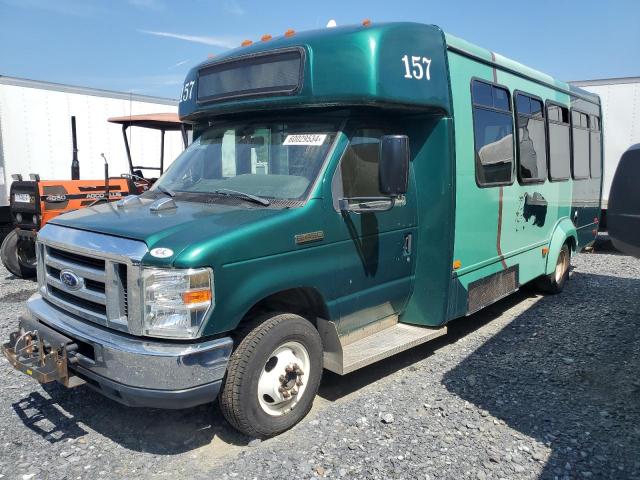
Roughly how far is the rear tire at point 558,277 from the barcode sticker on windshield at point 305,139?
4618 millimetres

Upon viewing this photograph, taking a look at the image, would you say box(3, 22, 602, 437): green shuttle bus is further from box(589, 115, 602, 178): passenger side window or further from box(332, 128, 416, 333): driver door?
box(589, 115, 602, 178): passenger side window

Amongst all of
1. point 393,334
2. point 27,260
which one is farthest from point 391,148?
point 27,260

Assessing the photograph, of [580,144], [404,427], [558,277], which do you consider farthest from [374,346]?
[580,144]

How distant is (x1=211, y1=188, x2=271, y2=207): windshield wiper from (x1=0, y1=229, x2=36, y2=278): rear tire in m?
6.00

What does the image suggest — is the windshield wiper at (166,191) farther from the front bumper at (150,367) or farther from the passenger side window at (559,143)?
the passenger side window at (559,143)

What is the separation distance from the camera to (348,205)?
3795mm

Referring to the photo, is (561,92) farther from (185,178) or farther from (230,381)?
(230,381)

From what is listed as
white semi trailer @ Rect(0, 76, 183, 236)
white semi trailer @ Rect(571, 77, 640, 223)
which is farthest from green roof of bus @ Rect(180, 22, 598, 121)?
white semi trailer @ Rect(571, 77, 640, 223)

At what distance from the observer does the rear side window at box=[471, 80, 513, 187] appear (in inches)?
195

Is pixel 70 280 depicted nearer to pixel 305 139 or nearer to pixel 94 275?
pixel 94 275

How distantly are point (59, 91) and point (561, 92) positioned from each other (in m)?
9.36

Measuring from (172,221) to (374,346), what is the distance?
75.8 inches

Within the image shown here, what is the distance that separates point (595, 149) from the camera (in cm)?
830

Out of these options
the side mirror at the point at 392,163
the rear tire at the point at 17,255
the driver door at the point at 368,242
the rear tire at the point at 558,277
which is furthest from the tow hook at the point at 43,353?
the rear tire at the point at 558,277
